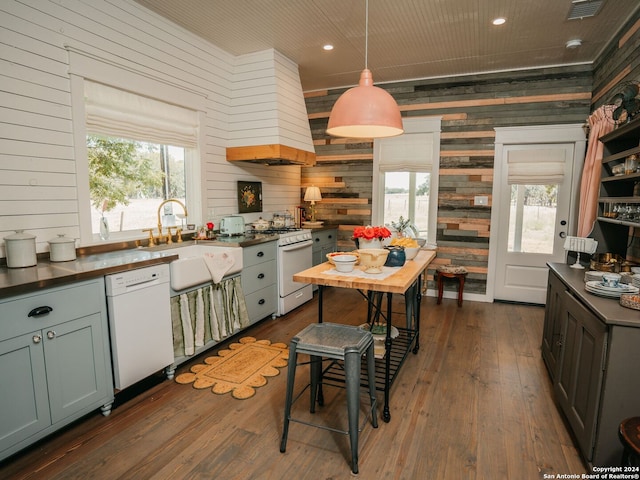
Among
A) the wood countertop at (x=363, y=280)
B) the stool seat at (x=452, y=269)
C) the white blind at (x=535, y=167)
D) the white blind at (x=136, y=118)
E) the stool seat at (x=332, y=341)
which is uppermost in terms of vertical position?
the white blind at (x=136, y=118)

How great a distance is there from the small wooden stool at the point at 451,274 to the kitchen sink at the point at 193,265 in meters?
2.67

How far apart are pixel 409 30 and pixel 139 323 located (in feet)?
11.5

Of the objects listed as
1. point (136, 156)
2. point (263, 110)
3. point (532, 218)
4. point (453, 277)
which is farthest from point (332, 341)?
Answer: point (532, 218)

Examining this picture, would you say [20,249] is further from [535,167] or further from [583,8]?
[535,167]

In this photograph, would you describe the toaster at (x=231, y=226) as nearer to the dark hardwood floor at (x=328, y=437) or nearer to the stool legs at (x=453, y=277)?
the dark hardwood floor at (x=328, y=437)

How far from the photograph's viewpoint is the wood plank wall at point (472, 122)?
4387mm

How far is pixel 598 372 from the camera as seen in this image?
5.84ft

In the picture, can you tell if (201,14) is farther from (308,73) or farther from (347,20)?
(308,73)

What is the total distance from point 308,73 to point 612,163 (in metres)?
3.48

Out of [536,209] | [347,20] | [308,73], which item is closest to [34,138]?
[347,20]

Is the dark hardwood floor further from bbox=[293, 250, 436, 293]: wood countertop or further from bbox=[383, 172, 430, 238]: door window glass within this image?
bbox=[383, 172, 430, 238]: door window glass

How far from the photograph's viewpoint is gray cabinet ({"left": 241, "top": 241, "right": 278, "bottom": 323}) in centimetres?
368

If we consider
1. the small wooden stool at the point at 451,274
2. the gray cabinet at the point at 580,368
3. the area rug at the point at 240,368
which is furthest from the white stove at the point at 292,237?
the gray cabinet at the point at 580,368

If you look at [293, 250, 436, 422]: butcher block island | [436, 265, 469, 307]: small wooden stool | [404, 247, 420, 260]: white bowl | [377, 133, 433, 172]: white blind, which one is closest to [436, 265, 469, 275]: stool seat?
[436, 265, 469, 307]: small wooden stool
